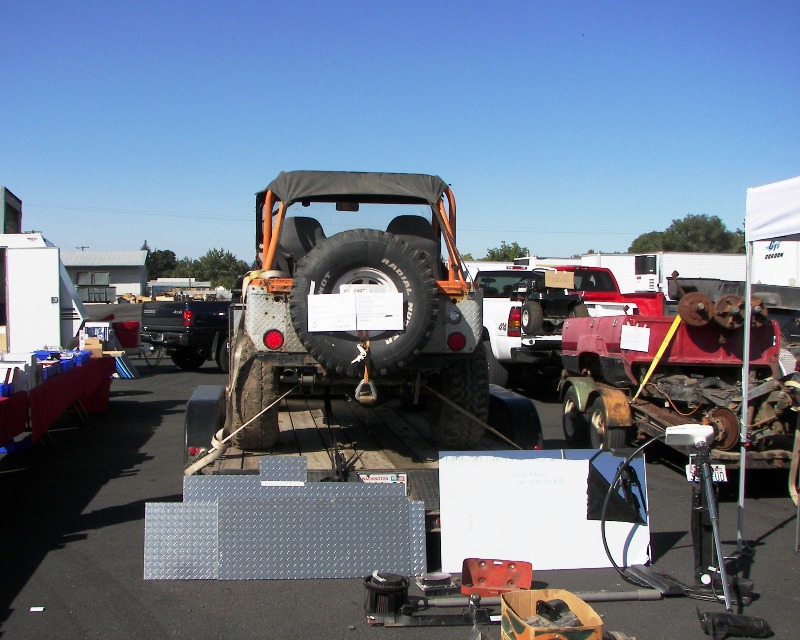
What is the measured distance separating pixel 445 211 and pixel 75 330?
377 inches

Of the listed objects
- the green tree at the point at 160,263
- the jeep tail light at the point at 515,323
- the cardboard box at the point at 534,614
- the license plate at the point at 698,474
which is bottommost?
the cardboard box at the point at 534,614

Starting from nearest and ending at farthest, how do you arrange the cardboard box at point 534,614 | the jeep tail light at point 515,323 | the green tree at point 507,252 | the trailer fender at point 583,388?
the cardboard box at point 534,614 → the trailer fender at point 583,388 → the jeep tail light at point 515,323 → the green tree at point 507,252

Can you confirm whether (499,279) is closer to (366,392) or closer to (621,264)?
(366,392)

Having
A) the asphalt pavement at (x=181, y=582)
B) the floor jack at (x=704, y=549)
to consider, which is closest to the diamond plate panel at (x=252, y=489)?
the asphalt pavement at (x=181, y=582)

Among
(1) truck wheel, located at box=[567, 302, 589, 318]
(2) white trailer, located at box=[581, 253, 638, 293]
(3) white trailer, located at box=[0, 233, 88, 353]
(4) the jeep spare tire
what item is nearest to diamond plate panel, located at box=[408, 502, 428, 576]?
(4) the jeep spare tire

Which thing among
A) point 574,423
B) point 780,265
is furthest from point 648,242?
point 574,423

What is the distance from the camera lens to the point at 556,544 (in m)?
4.79

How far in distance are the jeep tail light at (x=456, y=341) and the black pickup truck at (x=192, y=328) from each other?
11.6 m

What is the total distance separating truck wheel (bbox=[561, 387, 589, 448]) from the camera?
829 centimetres

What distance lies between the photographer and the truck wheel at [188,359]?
1753 cm

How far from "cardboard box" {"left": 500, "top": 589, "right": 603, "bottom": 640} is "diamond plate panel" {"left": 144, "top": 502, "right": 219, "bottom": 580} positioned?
1.78 m

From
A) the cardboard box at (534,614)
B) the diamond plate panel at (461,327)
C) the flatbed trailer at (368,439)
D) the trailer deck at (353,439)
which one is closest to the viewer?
the cardboard box at (534,614)

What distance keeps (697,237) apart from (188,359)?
72742 mm

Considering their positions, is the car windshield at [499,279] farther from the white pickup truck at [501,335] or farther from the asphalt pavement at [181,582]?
the asphalt pavement at [181,582]
